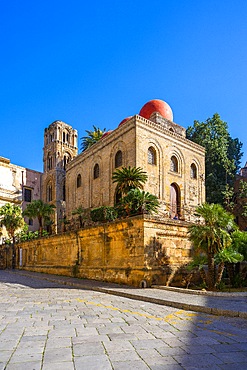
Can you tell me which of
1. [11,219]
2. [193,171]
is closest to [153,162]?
[193,171]

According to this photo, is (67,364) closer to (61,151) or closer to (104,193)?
(104,193)

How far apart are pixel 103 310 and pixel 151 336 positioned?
2.57 m

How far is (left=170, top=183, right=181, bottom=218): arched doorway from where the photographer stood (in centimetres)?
2581

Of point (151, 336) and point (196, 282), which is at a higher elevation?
point (151, 336)

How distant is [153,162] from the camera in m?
25.2

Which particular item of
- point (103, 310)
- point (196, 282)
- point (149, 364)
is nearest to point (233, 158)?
point (196, 282)

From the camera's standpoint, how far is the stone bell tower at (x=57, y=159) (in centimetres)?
4106

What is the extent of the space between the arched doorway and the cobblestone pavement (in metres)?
18.8

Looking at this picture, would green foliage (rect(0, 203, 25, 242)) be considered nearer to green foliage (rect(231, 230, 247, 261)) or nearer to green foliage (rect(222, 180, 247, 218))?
green foliage (rect(222, 180, 247, 218))

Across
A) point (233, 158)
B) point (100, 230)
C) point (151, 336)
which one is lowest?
point (151, 336)

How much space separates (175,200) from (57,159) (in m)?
20.7

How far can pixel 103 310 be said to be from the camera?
23.5 ft

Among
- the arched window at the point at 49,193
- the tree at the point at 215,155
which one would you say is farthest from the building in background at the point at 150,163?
the arched window at the point at 49,193

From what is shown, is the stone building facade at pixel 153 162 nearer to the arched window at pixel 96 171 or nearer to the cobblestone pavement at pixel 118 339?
the arched window at pixel 96 171
